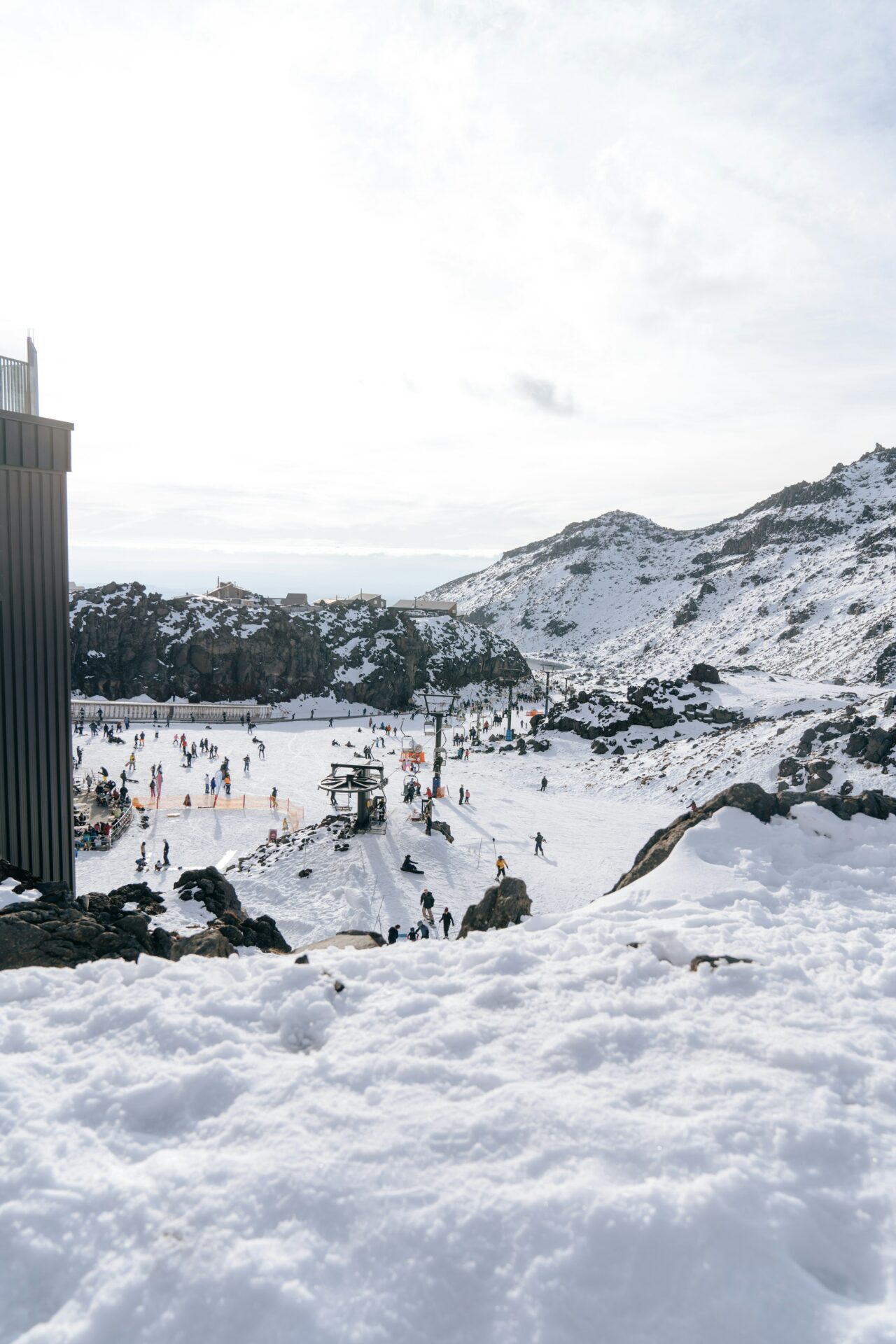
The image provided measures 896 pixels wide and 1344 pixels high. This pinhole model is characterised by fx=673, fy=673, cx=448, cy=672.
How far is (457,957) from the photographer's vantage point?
704 centimetres

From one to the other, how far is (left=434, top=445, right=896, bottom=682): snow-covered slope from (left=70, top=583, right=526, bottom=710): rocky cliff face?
28736mm

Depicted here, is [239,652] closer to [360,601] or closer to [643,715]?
[360,601]

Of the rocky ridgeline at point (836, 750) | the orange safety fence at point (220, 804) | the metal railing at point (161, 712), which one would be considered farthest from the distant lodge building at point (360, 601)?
the rocky ridgeline at point (836, 750)

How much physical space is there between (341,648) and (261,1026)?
65.4m

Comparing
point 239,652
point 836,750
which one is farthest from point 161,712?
point 836,750

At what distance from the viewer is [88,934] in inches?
303

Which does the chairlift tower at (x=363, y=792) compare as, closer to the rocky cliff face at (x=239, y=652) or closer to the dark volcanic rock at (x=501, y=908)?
the dark volcanic rock at (x=501, y=908)

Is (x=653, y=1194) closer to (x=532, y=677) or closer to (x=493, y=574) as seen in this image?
(x=532, y=677)

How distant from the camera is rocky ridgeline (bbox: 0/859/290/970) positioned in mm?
7109

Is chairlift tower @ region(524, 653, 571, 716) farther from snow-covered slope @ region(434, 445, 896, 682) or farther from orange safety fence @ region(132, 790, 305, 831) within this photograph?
orange safety fence @ region(132, 790, 305, 831)

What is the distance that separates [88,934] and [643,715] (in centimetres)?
4014

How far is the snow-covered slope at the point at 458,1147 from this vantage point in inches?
131

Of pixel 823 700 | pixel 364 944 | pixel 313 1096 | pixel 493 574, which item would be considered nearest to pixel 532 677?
pixel 823 700

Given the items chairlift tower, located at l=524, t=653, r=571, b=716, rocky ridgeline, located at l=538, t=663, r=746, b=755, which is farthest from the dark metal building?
chairlift tower, located at l=524, t=653, r=571, b=716
